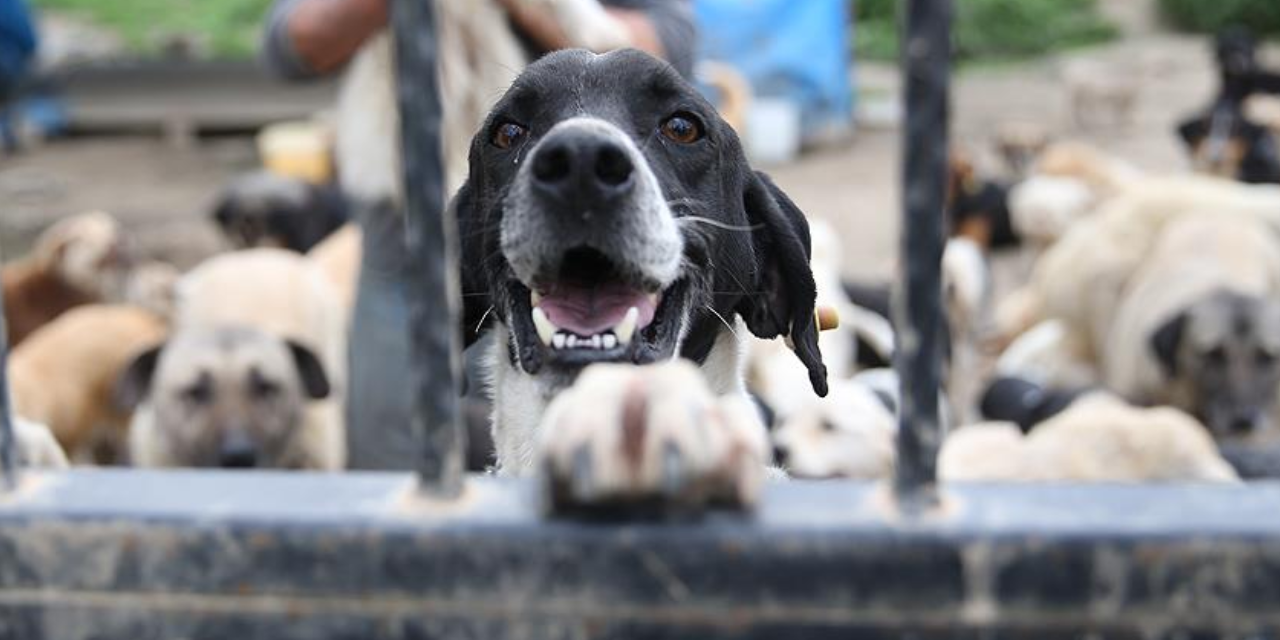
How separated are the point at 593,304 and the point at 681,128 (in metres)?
0.40

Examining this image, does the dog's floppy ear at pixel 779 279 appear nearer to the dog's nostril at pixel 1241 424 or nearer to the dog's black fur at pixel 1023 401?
the dog's black fur at pixel 1023 401

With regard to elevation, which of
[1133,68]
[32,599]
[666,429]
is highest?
[666,429]

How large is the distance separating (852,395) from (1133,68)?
60.8 feet

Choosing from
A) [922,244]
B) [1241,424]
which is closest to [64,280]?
[1241,424]

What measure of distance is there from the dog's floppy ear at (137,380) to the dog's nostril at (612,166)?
431 centimetres

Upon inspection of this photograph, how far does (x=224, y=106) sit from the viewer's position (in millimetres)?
17531

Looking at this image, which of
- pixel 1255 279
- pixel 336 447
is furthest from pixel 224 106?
pixel 1255 279

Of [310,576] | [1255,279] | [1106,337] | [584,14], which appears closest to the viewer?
[310,576]

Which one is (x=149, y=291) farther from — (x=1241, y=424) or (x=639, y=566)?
(x=639, y=566)

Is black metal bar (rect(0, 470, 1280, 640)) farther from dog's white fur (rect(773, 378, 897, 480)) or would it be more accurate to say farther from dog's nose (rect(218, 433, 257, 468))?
dog's nose (rect(218, 433, 257, 468))

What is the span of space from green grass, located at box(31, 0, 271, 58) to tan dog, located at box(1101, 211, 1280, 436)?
1765 centimetres

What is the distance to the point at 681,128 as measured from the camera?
2533 mm

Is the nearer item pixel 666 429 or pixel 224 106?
pixel 666 429

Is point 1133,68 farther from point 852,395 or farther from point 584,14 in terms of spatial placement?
point 584,14
